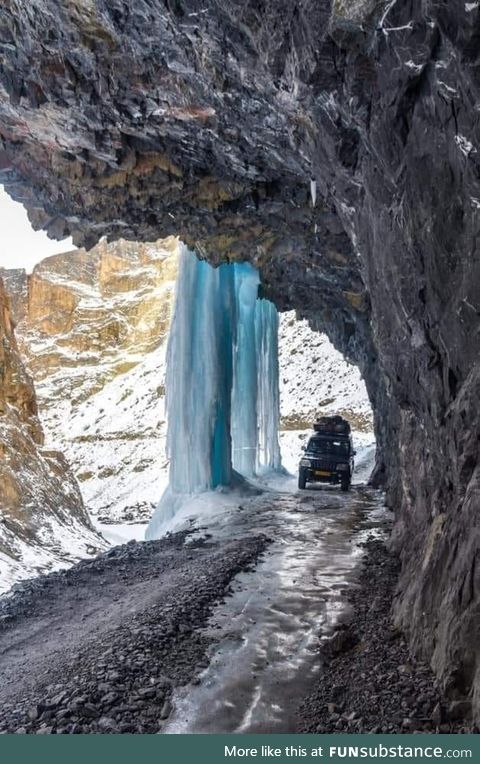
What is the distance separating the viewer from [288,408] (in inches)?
2240

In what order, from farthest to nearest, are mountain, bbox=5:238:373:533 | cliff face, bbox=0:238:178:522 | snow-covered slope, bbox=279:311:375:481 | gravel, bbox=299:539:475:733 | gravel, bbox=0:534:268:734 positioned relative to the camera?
1. cliff face, bbox=0:238:178:522
2. mountain, bbox=5:238:373:533
3. snow-covered slope, bbox=279:311:375:481
4. gravel, bbox=0:534:268:734
5. gravel, bbox=299:539:475:733

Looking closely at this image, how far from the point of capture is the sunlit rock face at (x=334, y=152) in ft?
Answer: 16.7

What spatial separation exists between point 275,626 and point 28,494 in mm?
15078

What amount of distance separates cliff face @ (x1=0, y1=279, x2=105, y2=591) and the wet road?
5.43 metres

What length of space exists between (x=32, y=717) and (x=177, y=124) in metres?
10.9

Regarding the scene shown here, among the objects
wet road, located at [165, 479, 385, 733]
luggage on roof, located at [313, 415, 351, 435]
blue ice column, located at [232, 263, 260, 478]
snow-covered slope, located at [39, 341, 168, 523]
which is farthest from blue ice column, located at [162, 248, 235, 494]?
snow-covered slope, located at [39, 341, 168, 523]

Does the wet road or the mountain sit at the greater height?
the mountain

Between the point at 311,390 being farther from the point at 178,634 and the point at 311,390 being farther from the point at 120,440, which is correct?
the point at 178,634

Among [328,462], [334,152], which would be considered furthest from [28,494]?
[334,152]

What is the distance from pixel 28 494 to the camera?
65.7 feet

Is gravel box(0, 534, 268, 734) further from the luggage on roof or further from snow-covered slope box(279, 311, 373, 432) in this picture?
snow-covered slope box(279, 311, 373, 432)

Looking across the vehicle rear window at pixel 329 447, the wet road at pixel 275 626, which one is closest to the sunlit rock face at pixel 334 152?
the wet road at pixel 275 626

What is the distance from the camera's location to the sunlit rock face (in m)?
5.09

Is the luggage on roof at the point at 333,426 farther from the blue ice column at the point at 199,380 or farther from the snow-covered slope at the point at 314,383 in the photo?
the snow-covered slope at the point at 314,383
